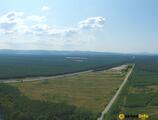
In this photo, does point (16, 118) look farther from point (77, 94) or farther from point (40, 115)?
point (77, 94)

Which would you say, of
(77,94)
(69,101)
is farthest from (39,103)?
(77,94)

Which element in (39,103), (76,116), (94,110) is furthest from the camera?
(39,103)

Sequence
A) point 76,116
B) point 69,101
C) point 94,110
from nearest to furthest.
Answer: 1. point 76,116
2. point 94,110
3. point 69,101

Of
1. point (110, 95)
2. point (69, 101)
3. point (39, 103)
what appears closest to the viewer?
point (39, 103)

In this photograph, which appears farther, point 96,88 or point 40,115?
point 96,88

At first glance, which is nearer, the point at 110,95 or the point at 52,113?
the point at 52,113

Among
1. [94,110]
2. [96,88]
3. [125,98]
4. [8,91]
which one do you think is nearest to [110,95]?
[125,98]

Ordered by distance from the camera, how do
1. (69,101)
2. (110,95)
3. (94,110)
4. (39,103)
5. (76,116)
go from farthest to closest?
(110,95)
(69,101)
(39,103)
(94,110)
(76,116)

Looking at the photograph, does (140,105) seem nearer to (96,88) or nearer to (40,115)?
(40,115)
